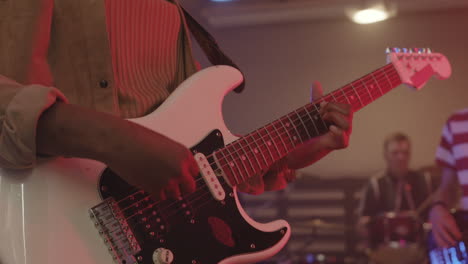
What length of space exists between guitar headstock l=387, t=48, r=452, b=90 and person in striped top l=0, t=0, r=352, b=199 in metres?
0.44

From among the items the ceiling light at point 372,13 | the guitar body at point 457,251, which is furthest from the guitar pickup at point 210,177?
the ceiling light at point 372,13

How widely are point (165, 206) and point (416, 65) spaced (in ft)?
3.48

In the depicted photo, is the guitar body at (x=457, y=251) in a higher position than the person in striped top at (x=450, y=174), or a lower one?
lower

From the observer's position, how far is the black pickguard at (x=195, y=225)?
2.97 ft

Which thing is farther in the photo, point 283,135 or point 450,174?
point 450,174

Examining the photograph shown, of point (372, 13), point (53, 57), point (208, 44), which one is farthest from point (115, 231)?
point (372, 13)

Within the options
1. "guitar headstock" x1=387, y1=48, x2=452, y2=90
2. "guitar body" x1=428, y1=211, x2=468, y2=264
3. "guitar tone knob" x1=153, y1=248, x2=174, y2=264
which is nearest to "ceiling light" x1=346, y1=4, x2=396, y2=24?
"guitar body" x1=428, y1=211, x2=468, y2=264

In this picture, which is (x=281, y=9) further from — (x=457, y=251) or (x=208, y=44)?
(x=208, y=44)

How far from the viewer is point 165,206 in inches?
37.1

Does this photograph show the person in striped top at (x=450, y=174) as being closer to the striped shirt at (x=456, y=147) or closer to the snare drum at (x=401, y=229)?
the striped shirt at (x=456, y=147)

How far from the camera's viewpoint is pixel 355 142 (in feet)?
18.6

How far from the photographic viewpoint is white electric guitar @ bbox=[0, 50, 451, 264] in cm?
83

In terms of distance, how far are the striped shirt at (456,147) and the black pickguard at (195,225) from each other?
206cm

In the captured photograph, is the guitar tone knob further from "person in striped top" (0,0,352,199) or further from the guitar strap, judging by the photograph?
the guitar strap
